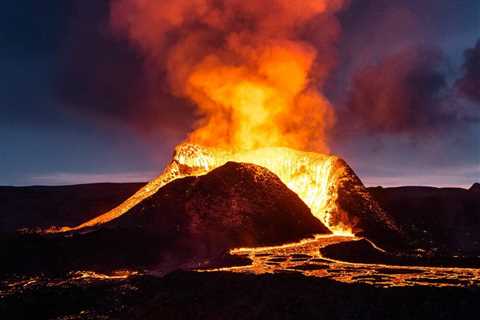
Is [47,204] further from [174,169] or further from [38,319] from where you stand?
[38,319]

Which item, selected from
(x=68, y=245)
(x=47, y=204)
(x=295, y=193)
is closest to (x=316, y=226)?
(x=295, y=193)

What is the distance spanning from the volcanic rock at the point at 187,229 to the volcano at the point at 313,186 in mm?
1319

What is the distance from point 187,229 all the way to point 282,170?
13.7 metres

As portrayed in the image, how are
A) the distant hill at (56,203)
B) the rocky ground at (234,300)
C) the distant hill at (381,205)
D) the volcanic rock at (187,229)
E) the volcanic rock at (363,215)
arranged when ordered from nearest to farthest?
the rocky ground at (234,300), the volcanic rock at (187,229), the volcanic rock at (363,215), the distant hill at (381,205), the distant hill at (56,203)

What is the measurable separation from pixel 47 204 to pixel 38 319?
64.6 meters

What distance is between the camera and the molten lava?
41.5 meters

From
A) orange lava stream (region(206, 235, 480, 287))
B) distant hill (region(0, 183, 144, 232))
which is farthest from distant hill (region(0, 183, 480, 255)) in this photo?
orange lava stream (region(206, 235, 480, 287))

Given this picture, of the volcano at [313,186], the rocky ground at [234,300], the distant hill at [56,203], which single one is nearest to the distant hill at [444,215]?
the volcano at [313,186]

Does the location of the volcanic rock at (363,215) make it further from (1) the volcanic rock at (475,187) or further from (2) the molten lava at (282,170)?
(1) the volcanic rock at (475,187)

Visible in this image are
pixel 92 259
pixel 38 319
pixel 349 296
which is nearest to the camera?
pixel 349 296

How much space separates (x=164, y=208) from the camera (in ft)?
119

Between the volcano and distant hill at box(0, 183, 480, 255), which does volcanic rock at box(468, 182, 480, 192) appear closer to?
distant hill at box(0, 183, 480, 255)

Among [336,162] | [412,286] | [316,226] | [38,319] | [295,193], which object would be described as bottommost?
[38,319]

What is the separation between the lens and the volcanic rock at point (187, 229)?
30.0m
